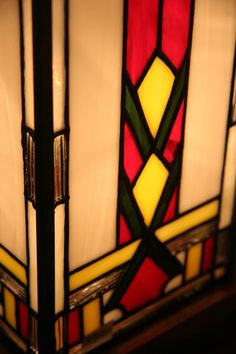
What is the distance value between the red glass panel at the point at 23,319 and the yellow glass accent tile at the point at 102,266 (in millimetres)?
94

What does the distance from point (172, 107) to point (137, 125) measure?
0.07 metres

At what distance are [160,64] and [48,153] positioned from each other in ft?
0.76

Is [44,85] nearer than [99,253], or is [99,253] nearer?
[44,85]

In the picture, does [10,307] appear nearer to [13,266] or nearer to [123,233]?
[13,266]

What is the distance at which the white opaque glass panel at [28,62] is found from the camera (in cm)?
82

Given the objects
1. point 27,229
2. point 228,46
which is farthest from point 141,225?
point 228,46

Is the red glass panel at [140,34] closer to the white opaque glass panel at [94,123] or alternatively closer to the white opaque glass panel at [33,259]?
the white opaque glass panel at [94,123]

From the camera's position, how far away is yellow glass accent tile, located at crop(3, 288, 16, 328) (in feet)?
3.54

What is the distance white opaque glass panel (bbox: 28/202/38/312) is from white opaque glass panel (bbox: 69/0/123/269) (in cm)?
6

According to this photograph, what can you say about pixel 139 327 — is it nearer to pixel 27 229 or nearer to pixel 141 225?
pixel 141 225

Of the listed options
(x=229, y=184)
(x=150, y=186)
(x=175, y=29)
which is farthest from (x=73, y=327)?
(x=175, y=29)

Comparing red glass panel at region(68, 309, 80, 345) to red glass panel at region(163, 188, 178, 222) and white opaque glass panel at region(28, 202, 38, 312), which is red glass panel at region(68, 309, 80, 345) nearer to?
white opaque glass panel at region(28, 202, 38, 312)

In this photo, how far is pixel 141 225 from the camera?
107 cm

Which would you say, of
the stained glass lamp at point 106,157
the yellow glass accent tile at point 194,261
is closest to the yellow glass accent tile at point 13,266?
the stained glass lamp at point 106,157
